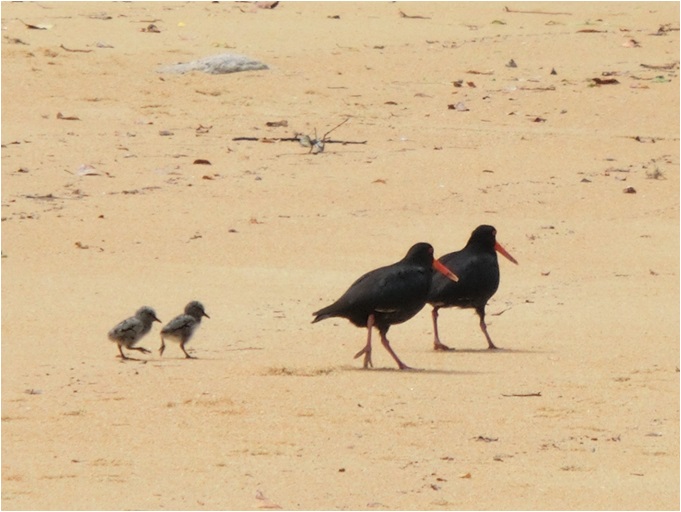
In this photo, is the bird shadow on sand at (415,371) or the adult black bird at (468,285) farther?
the adult black bird at (468,285)

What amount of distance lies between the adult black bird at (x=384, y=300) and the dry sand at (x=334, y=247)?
28cm

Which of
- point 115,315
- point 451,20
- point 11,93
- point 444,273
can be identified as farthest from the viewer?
point 451,20

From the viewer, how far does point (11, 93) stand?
18.9 meters

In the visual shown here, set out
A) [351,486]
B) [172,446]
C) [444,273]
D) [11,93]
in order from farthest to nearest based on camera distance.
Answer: [11,93]
[444,273]
[172,446]
[351,486]

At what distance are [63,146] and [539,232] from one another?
5.14 metres

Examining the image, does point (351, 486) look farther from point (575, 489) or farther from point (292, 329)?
point (292, 329)

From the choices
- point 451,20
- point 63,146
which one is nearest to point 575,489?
point 63,146

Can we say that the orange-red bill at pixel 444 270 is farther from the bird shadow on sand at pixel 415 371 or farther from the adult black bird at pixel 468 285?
the bird shadow on sand at pixel 415 371

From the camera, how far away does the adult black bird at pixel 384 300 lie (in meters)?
9.92

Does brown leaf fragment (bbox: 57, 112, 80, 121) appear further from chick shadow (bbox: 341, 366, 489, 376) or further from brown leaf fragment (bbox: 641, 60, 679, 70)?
chick shadow (bbox: 341, 366, 489, 376)

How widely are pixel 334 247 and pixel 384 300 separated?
405 centimetres

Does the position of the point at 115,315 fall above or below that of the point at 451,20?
below

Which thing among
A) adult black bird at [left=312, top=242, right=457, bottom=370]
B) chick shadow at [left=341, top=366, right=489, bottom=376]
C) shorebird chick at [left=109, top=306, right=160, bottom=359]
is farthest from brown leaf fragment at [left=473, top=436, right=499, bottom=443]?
shorebird chick at [left=109, top=306, right=160, bottom=359]

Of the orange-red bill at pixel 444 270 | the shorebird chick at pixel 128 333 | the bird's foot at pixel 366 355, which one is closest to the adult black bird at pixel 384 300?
the bird's foot at pixel 366 355
